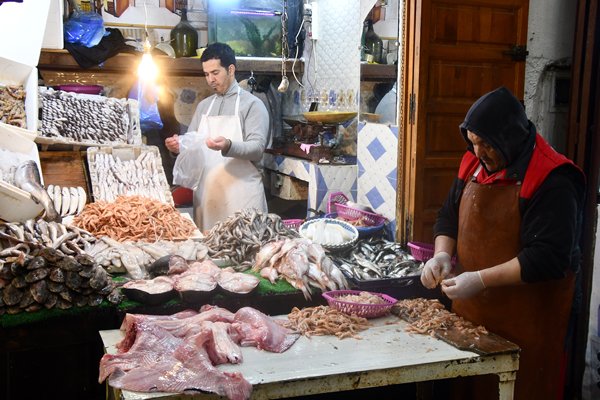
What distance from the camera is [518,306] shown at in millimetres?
3615

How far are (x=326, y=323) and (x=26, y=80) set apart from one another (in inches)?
171

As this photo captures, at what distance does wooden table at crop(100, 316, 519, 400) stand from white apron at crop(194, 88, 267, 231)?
352 centimetres

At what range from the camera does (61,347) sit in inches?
157

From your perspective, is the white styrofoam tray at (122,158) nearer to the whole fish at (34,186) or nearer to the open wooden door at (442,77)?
the whole fish at (34,186)

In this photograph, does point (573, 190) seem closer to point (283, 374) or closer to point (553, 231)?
point (553, 231)

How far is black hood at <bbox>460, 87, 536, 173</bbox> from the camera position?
3.41m

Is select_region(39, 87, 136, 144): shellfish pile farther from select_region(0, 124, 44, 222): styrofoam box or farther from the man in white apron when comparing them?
select_region(0, 124, 44, 222): styrofoam box

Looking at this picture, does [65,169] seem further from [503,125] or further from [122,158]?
[503,125]

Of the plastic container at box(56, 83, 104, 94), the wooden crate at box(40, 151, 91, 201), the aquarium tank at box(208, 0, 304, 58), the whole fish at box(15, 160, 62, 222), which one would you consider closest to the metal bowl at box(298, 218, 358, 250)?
the whole fish at box(15, 160, 62, 222)

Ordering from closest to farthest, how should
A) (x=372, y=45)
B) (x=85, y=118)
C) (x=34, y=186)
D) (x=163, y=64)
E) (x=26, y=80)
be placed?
(x=34, y=186), (x=26, y=80), (x=372, y=45), (x=85, y=118), (x=163, y=64)

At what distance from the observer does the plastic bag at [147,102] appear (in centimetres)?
825

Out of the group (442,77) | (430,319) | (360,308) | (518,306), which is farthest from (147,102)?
(518,306)

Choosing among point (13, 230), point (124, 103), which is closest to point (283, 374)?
point (13, 230)

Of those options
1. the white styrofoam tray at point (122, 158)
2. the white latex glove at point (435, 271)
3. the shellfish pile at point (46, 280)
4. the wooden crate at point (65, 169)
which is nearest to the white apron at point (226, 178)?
the white styrofoam tray at point (122, 158)
